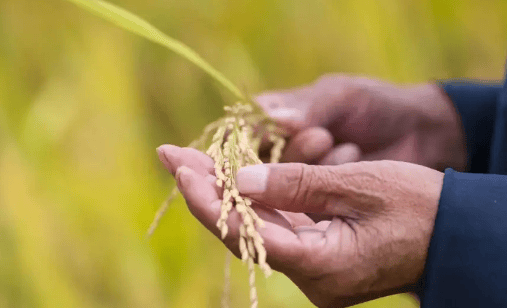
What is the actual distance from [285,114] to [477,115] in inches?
18.2

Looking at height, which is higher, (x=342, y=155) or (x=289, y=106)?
(x=289, y=106)

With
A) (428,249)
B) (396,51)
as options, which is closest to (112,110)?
(428,249)

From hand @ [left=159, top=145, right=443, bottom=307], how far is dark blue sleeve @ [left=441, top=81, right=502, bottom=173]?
1.82 ft

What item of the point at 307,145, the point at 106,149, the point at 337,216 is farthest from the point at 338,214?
the point at 106,149

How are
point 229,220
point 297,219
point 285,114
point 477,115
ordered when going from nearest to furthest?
point 229,220 < point 297,219 < point 285,114 < point 477,115

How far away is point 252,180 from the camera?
0.46 meters

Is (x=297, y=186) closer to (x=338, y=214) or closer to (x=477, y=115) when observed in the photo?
(x=338, y=214)

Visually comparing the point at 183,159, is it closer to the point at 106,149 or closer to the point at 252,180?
the point at 252,180

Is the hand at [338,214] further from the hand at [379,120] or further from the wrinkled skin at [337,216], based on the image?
the hand at [379,120]

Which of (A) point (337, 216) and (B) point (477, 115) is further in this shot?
(B) point (477, 115)

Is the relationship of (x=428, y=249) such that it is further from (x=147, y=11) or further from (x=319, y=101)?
(x=147, y=11)

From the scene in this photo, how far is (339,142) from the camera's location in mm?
1053

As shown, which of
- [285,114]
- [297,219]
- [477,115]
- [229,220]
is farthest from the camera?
[477,115]

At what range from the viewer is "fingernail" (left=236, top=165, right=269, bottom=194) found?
46 cm
